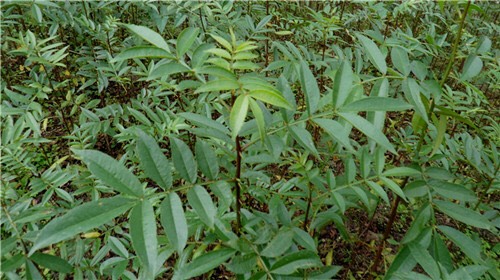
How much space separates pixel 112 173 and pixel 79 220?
0.13 meters

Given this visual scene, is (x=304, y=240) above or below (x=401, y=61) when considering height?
below

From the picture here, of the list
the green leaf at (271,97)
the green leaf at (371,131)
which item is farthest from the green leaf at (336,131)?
the green leaf at (271,97)

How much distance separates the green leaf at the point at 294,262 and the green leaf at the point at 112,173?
42 centimetres

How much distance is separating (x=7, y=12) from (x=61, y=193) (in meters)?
1.38

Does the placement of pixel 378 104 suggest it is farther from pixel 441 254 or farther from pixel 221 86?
pixel 441 254

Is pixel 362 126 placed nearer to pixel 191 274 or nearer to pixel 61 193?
pixel 191 274

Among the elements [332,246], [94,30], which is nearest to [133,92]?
[94,30]

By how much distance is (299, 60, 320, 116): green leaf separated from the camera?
98 cm

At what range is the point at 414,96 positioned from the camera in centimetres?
97

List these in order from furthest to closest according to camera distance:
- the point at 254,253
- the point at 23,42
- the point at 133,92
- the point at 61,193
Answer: the point at 133,92 < the point at 23,42 < the point at 61,193 < the point at 254,253

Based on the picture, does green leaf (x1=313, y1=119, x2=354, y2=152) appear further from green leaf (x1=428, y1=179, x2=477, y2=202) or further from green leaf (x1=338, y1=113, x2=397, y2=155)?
green leaf (x1=428, y1=179, x2=477, y2=202)

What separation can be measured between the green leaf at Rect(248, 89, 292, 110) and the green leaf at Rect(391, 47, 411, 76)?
19.9 inches

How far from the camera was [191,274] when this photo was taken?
943 millimetres

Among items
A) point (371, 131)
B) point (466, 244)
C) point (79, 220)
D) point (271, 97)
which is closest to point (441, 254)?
point (466, 244)
